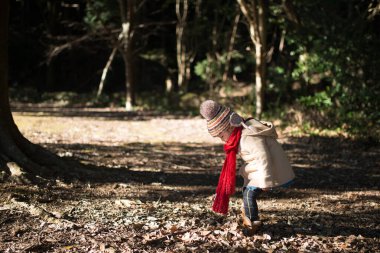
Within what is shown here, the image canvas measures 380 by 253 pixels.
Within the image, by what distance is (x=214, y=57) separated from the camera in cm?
2745

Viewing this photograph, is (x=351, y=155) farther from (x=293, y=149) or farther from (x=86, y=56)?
(x=86, y=56)

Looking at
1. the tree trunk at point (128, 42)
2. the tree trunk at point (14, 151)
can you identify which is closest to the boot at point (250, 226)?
the tree trunk at point (14, 151)

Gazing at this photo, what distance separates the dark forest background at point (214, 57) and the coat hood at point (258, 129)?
783 centimetres

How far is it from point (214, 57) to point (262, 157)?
2373cm

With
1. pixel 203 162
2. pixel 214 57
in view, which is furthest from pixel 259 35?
pixel 214 57

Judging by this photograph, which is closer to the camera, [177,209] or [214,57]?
[177,209]

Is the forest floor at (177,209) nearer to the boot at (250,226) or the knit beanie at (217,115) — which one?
the boot at (250,226)

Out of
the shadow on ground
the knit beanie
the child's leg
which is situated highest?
the knit beanie

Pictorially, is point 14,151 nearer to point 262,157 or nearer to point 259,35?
point 262,157

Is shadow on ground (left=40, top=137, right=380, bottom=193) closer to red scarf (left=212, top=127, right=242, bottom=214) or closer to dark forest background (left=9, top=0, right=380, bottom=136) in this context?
dark forest background (left=9, top=0, right=380, bottom=136)

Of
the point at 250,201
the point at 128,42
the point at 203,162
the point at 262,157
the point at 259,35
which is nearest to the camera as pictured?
the point at 262,157

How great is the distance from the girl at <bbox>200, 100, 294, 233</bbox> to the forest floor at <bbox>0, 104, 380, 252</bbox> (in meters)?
0.47

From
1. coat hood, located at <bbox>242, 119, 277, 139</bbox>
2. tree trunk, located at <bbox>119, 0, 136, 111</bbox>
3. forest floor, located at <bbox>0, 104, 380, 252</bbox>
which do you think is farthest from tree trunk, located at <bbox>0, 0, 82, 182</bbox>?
tree trunk, located at <bbox>119, 0, 136, 111</bbox>

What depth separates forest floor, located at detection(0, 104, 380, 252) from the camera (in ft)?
13.3
